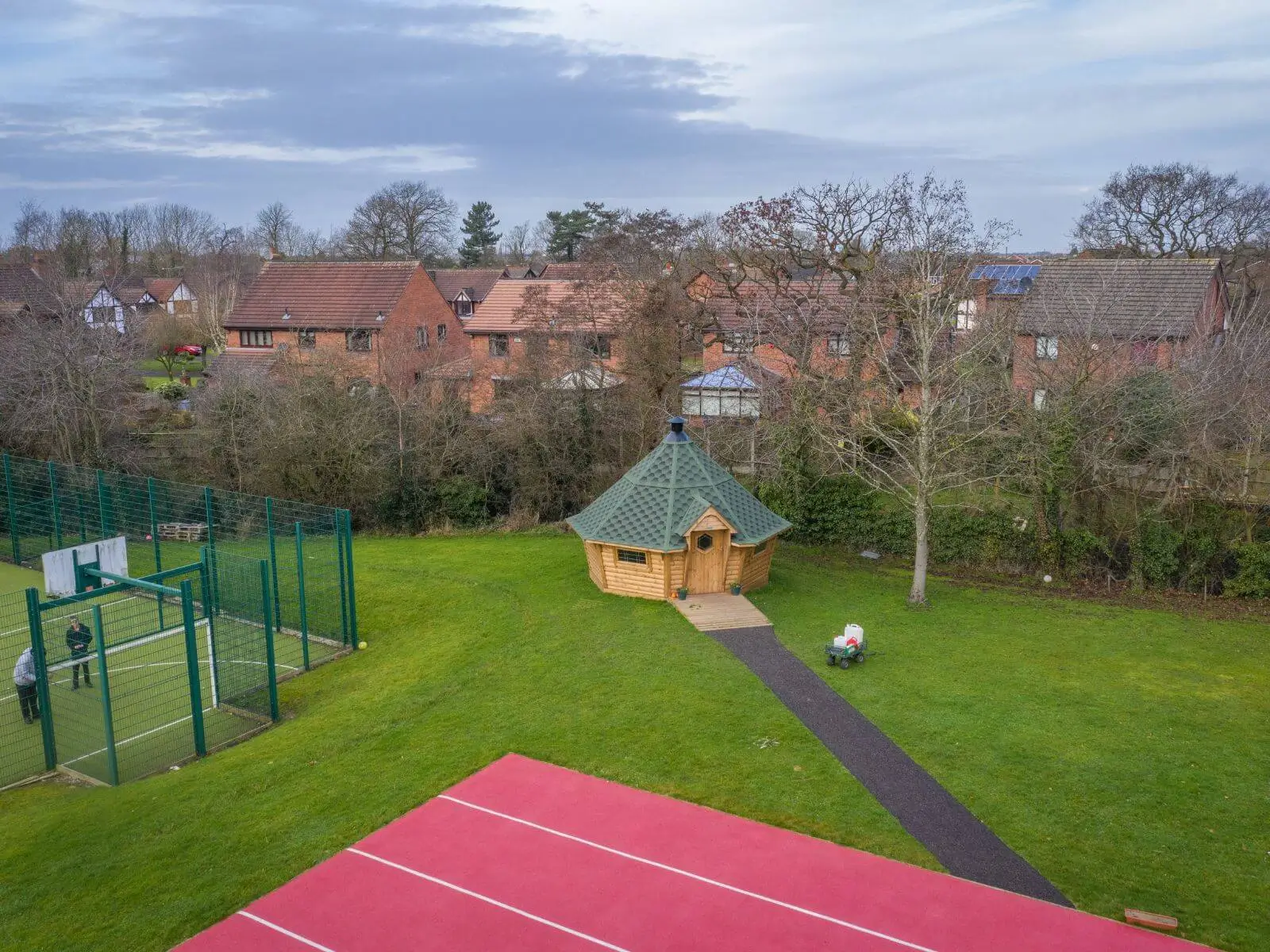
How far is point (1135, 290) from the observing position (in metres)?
33.3

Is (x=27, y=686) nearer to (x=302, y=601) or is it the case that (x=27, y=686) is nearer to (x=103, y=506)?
(x=302, y=601)

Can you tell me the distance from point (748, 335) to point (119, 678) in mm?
18899

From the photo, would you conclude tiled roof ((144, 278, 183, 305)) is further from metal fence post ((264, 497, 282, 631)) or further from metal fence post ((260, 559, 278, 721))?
metal fence post ((260, 559, 278, 721))

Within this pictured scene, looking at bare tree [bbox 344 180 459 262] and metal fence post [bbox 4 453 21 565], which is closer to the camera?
metal fence post [bbox 4 453 21 565]

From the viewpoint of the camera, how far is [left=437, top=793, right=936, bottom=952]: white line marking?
9563 mm

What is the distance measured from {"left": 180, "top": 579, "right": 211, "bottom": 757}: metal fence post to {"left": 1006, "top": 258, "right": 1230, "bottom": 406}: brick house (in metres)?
18.8

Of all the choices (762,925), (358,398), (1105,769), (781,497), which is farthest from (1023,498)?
(358,398)

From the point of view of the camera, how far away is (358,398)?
2827cm

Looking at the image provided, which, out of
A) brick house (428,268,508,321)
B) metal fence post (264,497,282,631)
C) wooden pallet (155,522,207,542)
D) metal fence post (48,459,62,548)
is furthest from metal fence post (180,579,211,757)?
brick house (428,268,508,321)

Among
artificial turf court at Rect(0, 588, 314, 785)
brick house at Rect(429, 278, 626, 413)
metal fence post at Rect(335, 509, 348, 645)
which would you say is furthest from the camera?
brick house at Rect(429, 278, 626, 413)

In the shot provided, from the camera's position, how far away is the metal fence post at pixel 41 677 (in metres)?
12.7

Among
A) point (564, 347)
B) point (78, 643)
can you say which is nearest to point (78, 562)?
point (78, 643)

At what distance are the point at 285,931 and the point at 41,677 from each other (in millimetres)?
5940

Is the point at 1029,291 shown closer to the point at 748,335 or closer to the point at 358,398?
the point at 748,335
